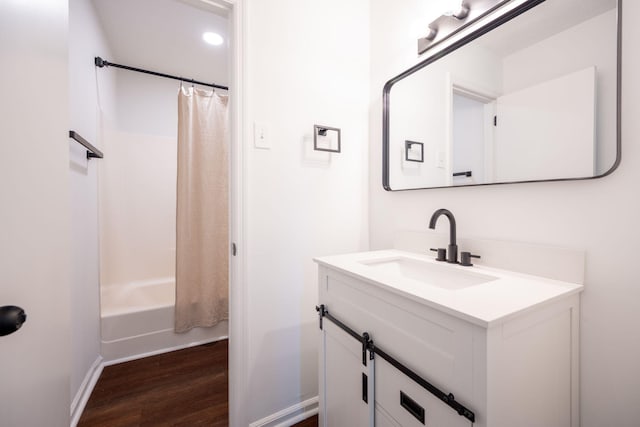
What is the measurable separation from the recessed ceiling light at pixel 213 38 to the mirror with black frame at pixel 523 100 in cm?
158

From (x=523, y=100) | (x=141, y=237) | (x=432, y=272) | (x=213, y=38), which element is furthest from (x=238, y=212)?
(x=141, y=237)

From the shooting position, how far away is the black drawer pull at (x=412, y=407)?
2.31ft

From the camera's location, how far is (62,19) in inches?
26.2

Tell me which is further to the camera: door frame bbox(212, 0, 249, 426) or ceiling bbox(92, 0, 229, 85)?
ceiling bbox(92, 0, 229, 85)

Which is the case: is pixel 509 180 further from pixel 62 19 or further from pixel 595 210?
pixel 62 19

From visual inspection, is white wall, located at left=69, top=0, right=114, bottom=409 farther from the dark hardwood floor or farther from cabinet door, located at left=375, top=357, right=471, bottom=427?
cabinet door, located at left=375, top=357, right=471, bottom=427

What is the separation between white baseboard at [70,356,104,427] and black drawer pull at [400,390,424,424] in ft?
5.45

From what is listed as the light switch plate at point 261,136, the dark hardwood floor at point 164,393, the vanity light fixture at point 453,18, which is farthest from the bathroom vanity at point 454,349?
the vanity light fixture at point 453,18

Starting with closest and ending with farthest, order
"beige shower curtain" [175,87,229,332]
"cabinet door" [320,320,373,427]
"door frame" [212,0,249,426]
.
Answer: "cabinet door" [320,320,373,427], "door frame" [212,0,249,426], "beige shower curtain" [175,87,229,332]

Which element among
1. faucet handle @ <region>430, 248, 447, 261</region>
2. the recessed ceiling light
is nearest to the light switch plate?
Result: faucet handle @ <region>430, 248, 447, 261</region>

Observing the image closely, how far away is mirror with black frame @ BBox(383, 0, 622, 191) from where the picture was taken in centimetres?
75

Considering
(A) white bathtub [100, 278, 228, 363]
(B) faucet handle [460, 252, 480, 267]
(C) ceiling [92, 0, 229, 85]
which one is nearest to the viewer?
(B) faucet handle [460, 252, 480, 267]

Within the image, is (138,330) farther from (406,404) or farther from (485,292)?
(485,292)

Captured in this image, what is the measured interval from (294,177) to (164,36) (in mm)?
1732
